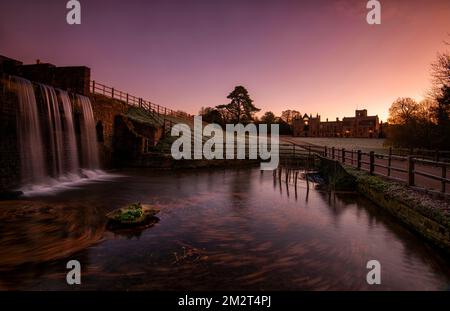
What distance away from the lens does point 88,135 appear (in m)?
20.6

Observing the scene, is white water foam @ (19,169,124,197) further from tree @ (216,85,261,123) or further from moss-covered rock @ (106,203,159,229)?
tree @ (216,85,261,123)

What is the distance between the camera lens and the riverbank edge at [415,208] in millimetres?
6184

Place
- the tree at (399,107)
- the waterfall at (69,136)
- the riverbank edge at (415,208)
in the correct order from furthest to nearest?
the tree at (399,107)
the waterfall at (69,136)
the riverbank edge at (415,208)

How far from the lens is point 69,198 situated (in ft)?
40.8

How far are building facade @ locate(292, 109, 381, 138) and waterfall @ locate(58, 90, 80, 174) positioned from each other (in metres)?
93.2

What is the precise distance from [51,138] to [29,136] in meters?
1.77

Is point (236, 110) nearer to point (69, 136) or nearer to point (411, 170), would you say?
point (69, 136)

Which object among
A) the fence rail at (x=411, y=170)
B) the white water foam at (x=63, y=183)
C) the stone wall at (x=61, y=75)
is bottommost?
the white water foam at (x=63, y=183)

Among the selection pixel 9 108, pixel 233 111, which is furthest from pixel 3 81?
pixel 233 111

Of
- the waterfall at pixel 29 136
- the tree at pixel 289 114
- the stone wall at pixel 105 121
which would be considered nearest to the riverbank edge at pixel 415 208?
the waterfall at pixel 29 136

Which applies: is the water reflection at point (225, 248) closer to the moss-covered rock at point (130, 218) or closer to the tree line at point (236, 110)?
the moss-covered rock at point (130, 218)
